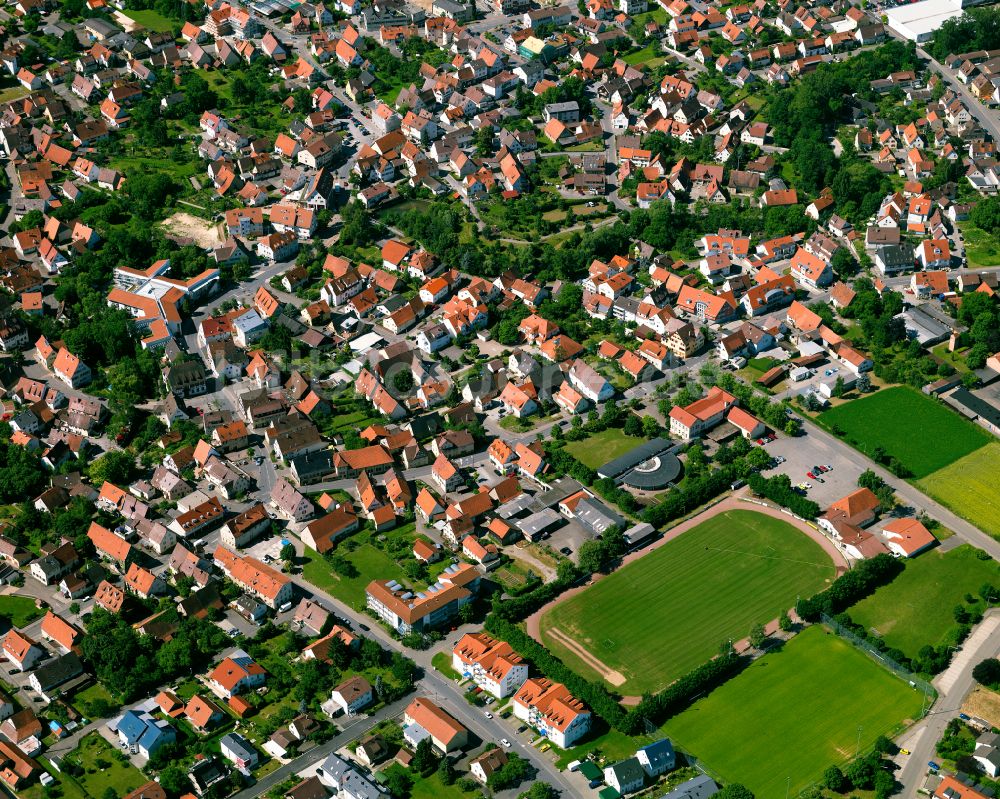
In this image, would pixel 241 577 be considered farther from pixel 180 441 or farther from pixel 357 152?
pixel 357 152

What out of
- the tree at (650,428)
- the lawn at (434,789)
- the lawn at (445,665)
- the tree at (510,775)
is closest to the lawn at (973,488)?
the tree at (650,428)

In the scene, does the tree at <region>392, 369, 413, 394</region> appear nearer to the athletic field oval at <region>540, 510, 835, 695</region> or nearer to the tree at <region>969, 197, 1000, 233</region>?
the athletic field oval at <region>540, 510, 835, 695</region>

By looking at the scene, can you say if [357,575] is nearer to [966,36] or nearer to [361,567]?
[361,567]

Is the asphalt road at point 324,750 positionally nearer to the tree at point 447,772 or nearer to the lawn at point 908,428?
the tree at point 447,772

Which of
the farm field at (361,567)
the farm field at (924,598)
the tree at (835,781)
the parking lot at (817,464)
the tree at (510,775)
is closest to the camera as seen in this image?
the tree at (835,781)

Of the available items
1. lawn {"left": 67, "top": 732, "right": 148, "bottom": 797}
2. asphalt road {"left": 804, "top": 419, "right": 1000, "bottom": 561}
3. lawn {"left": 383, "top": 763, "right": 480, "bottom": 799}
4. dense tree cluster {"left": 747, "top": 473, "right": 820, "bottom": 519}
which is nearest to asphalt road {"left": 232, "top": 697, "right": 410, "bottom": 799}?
lawn {"left": 383, "top": 763, "right": 480, "bottom": 799}

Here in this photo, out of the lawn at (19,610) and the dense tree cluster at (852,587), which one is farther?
the lawn at (19,610)

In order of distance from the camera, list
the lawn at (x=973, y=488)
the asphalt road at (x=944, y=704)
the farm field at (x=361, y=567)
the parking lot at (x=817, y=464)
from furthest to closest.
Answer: the parking lot at (x=817, y=464) → the lawn at (x=973, y=488) → the farm field at (x=361, y=567) → the asphalt road at (x=944, y=704)
